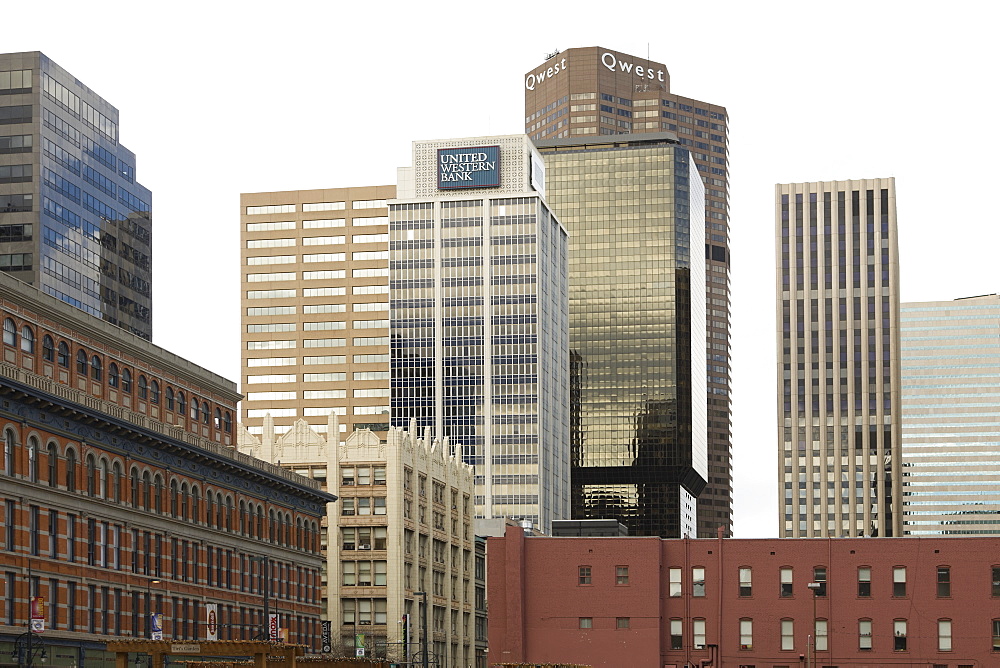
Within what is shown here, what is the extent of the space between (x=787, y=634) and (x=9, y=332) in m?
62.7

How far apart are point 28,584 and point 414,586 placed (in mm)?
74137

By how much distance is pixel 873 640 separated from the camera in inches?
4870

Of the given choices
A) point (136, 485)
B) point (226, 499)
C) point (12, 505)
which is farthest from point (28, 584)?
point (226, 499)

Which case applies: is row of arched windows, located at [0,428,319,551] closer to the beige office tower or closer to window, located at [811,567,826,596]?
the beige office tower

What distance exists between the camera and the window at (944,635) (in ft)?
→ 403

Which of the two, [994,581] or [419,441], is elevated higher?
[419,441]

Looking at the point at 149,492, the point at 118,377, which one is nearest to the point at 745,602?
the point at 149,492

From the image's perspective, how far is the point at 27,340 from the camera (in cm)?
10338

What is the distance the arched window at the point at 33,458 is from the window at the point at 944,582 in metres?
68.7

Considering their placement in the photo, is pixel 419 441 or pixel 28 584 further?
pixel 419 441

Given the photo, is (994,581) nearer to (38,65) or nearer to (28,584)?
(28,584)

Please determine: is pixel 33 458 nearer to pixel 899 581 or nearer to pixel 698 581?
pixel 698 581

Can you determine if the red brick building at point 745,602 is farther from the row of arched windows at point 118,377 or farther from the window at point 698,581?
the row of arched windows at point 118,377

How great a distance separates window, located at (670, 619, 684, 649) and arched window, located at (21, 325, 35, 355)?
54272 millimetres
